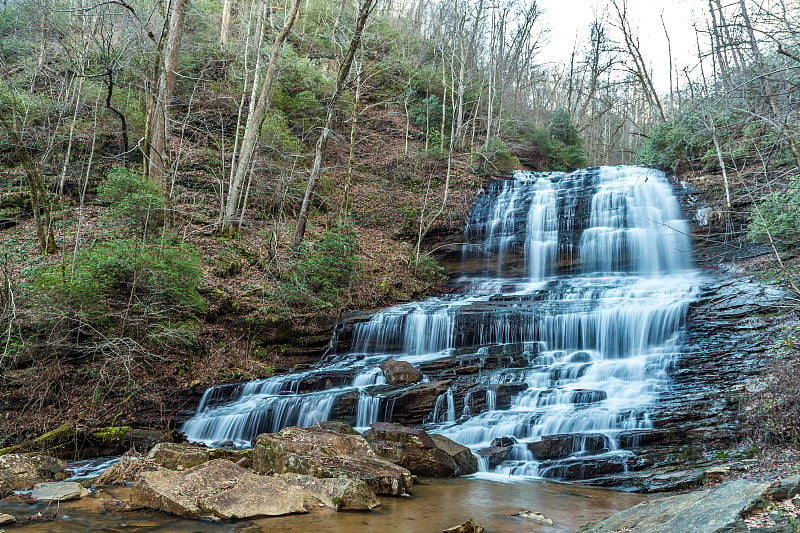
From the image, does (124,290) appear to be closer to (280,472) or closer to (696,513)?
(280,472)

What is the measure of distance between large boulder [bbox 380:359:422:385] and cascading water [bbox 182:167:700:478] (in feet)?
0.64

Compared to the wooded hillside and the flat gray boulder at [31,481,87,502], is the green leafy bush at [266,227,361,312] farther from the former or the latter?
the flat gray boulder at [31,481,87,502]

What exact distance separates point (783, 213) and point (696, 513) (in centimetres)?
935

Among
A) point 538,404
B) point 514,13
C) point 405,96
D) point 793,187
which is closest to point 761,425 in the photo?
point 538,404

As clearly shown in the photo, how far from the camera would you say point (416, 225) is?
19.3m

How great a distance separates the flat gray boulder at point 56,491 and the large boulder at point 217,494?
0.78 metres

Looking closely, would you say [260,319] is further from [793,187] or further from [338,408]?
[793,187]

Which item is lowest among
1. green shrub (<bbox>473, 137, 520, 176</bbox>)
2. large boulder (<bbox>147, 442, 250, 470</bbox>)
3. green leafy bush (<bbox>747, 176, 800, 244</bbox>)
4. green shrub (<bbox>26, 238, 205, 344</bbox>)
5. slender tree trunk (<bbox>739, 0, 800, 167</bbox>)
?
large boulder (<bbox>147, 442, 250, 470</bbox>)

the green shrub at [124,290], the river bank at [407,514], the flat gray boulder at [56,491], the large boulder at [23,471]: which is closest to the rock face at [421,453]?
the river bank at [407,514]

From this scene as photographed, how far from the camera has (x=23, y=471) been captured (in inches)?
250

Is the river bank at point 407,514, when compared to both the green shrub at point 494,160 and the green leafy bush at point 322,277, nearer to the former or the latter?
the green leafy bush at point 322,277

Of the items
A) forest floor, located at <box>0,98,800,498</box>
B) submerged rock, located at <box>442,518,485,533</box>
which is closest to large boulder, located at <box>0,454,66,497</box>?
forest floor, located at <box>0,98,800,498</box>

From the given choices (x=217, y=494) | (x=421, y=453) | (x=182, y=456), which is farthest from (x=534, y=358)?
(x=217, y=494)

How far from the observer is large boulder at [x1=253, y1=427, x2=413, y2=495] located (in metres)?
5.84
